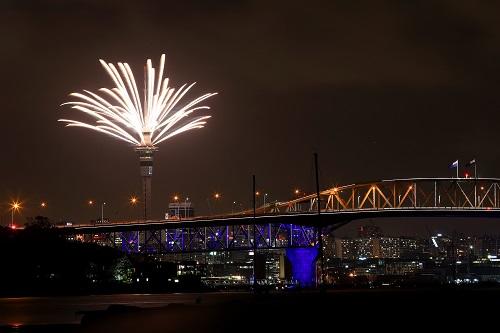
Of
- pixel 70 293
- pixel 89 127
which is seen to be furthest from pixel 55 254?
pixel 89 127

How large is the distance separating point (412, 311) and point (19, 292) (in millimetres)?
91871

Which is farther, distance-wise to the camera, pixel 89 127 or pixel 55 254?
pixel 55 254

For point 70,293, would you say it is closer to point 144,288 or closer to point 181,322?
point 144,288

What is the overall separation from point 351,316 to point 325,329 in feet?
26.2

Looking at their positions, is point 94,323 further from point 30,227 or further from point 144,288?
point 30,227

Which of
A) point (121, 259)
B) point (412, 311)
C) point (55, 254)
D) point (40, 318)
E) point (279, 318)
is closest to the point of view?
point (279, 318)

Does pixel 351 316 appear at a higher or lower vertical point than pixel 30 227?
lower

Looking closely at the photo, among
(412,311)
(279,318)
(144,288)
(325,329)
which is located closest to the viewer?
(325,329)

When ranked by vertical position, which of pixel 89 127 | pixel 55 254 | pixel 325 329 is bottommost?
pixel 325 329

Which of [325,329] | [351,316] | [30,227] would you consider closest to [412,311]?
[351,316]

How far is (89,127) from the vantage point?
131 metres

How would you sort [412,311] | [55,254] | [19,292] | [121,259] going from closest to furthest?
[412,311], [19,292], [55,254], [121,259]

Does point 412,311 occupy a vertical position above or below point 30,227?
below

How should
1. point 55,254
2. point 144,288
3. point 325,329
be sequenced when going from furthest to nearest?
point 144,288 → point 55,254 → point 325,329
